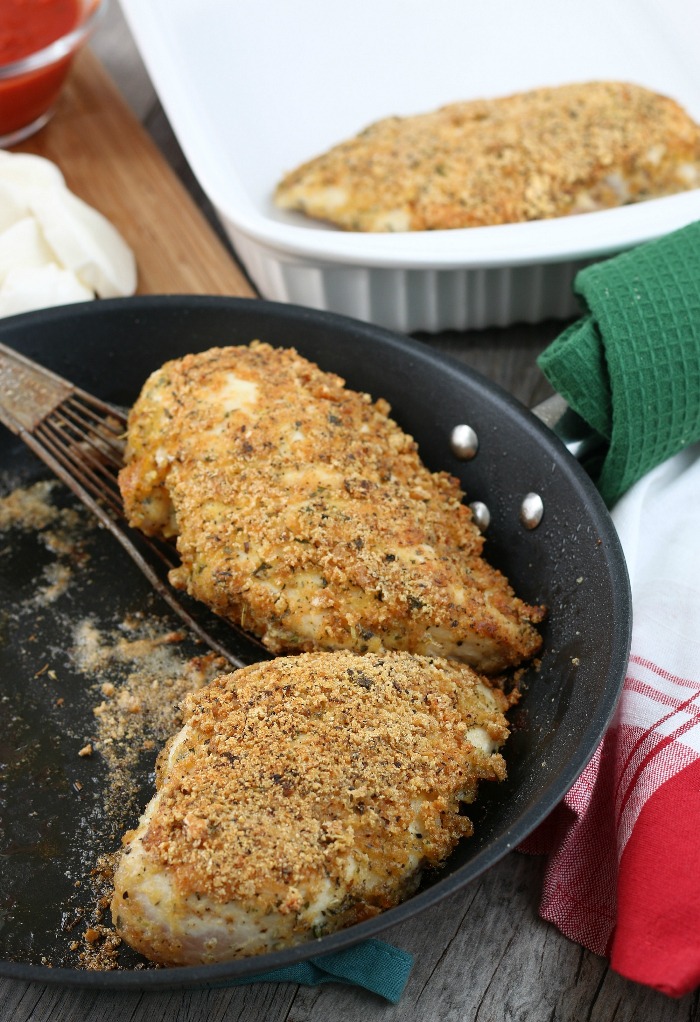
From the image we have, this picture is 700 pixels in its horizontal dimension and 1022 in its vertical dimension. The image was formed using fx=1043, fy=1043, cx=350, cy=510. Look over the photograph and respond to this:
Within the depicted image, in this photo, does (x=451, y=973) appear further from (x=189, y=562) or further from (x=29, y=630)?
(x=29, y=630)

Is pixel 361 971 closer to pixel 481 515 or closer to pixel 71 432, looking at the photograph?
pixel 481 515

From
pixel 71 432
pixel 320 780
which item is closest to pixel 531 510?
pixel 320 780

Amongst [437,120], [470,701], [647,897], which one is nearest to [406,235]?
[437,120]

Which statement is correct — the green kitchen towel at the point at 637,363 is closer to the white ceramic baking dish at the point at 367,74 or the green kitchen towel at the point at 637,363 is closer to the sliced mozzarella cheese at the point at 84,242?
the white ceramic baking dish at the point at 367,74

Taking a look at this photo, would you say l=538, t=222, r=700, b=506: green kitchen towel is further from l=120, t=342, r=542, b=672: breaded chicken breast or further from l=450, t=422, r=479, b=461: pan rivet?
l=120, t=342, r=542, b=672: breaded chicken breast

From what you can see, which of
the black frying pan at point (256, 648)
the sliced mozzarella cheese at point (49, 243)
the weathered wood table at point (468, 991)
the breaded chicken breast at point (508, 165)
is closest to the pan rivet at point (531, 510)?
the black frying pan at point (256, 648)
